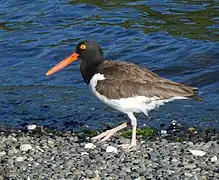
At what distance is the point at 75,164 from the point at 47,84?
4839 mm

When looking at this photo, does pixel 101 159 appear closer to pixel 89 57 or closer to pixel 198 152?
pixel 198 152

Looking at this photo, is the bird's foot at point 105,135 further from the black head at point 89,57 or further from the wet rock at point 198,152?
the wet rock at point 198,152

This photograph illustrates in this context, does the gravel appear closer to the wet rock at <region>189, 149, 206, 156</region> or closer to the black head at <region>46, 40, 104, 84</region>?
the wet rock at <region>189, 149, 206, 156</region>

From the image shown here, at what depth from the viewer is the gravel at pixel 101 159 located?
300 inches

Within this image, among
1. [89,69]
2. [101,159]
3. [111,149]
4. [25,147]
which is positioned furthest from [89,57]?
[101,159]

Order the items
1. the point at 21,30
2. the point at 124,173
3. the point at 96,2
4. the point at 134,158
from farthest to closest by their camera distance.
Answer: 1. the point at 96,2
2. the point at 21,30
3. the point at 134,158
4. the point at 124,173

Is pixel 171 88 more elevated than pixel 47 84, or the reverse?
pixel 171 88

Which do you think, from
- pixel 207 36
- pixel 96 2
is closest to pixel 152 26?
pixel 207 36

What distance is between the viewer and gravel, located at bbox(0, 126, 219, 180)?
300 inches

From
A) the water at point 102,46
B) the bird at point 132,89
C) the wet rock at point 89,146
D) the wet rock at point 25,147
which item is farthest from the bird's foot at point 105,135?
the water at point 102,46

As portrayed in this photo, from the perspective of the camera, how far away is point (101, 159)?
8.21m

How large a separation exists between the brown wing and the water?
1.44m

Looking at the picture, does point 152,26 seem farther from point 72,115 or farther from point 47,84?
point 72,115

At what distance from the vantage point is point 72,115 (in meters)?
10.9
